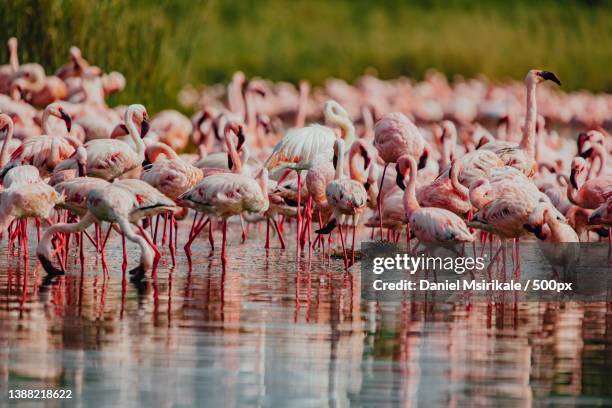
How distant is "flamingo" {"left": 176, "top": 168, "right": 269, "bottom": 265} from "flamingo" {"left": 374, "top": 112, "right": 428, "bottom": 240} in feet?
6.55

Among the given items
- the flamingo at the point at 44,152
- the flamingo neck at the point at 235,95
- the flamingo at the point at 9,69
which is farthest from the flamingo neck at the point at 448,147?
the flamingo at the point at 9,69

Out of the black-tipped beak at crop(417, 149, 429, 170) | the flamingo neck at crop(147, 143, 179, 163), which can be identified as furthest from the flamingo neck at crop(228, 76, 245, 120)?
the black-tipped beak at crop(417, 149, 429, 170)

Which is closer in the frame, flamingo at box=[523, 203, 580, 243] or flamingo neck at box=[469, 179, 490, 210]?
flamingo at box=[523, 203, 580, 243]

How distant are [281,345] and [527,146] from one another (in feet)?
21.0

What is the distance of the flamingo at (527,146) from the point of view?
1370 centimetres

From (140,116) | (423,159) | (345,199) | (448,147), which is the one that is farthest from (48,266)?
(448,147)

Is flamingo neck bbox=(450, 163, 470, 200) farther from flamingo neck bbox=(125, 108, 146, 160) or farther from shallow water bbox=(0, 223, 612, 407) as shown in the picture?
flamingo neck bbox=(125, 108, 146, 160)

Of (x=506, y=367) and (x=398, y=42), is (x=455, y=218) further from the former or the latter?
(x=398, y=42)

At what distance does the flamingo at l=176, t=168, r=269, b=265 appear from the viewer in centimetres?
1153

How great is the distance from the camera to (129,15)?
73.2ft

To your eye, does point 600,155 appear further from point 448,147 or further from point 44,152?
point 44,152

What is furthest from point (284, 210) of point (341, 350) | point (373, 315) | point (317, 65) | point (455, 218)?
point (317, 65)

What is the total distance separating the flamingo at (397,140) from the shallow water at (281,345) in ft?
7.95

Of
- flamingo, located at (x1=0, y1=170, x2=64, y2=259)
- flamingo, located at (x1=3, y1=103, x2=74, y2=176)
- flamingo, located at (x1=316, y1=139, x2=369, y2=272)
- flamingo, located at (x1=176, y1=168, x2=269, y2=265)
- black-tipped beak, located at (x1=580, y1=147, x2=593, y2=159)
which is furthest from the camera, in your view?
black-tipped beak, located at (x1=580, y1=147, x2=593, y2=159)
